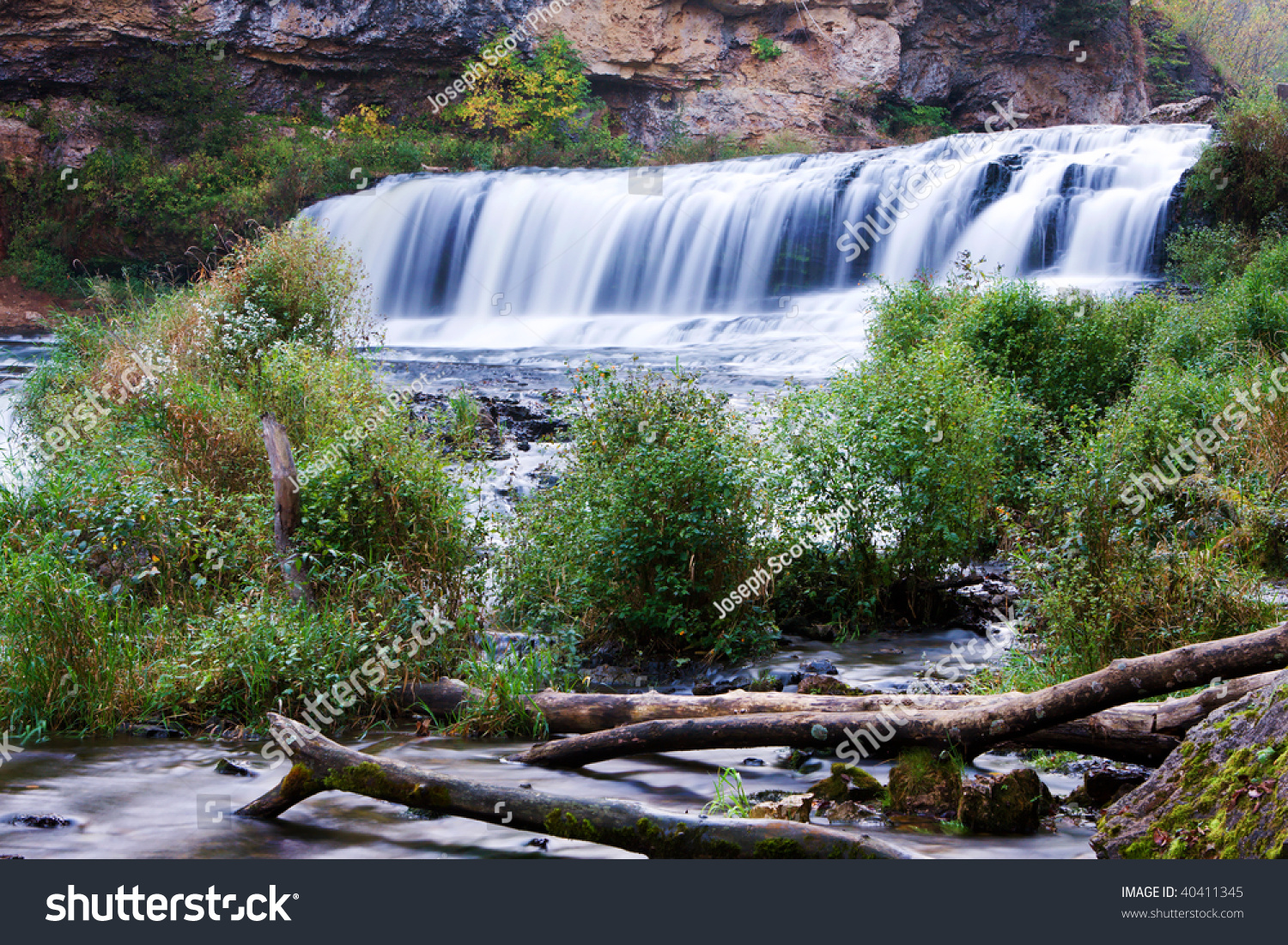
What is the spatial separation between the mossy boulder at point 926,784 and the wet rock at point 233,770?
3.11 metres

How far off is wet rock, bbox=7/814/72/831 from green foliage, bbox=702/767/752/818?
108 inches

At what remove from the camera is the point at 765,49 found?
3550cm

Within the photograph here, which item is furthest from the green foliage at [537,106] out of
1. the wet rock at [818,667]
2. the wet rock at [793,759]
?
the wet rock at [793,759]

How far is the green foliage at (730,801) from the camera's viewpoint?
14.1ft

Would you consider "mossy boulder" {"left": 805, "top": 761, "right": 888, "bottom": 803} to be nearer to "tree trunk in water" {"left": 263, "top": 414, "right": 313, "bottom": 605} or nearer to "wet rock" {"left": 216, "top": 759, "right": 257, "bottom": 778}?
"wet rock" {"left": 216, "top": 759, "right": 257, "bottom": 778}

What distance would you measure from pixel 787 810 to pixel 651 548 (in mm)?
2999

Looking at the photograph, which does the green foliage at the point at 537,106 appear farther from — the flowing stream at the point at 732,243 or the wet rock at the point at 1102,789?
the wet rock at the point at 1102,789

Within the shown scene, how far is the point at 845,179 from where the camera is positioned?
23438 mm

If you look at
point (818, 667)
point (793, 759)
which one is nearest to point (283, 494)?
point (818, 667)

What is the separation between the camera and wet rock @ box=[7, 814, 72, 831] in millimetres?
4395

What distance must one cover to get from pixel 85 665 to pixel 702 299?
60.4 feet

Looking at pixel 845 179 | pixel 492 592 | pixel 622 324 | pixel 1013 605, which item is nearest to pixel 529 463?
pixel 492 592

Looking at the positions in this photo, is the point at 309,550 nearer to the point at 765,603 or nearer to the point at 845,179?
the point at 765,603
